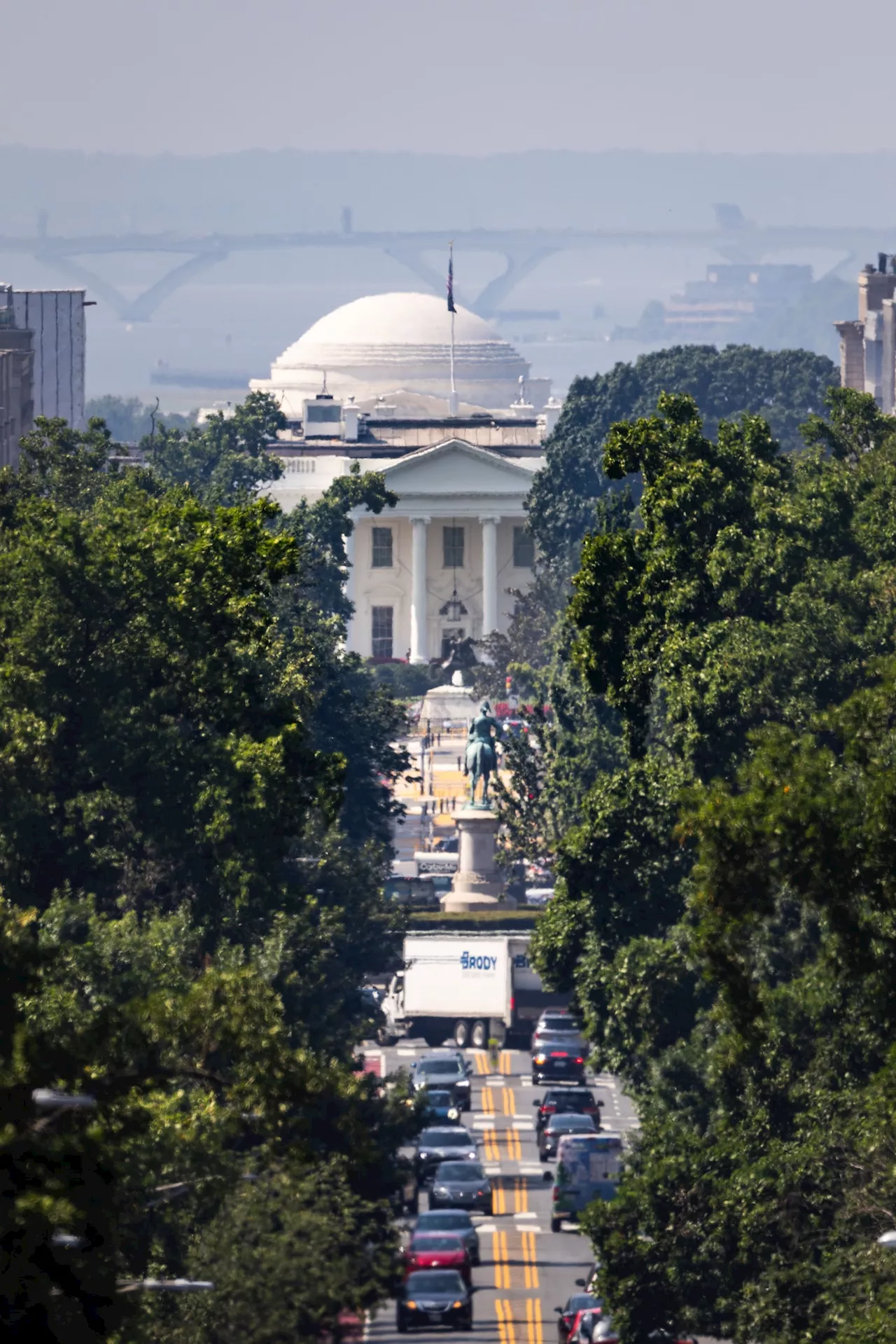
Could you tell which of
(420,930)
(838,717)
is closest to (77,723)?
(838,717)

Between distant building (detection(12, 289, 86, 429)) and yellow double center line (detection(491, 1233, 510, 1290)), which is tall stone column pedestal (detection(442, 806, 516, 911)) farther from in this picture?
distant building (detection(12, 289, 86, 429))

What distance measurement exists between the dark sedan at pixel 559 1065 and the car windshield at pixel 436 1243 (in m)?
24.9

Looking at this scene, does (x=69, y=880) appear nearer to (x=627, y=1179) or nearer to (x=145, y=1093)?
(x=627, y=1179)

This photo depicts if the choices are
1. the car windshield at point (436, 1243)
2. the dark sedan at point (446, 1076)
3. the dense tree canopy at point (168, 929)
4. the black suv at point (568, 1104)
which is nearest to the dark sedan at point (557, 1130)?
the black suv at point (568, 1104)

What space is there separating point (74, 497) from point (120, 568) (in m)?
25.0

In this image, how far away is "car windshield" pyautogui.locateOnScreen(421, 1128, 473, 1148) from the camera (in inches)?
3083

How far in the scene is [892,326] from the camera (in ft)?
637

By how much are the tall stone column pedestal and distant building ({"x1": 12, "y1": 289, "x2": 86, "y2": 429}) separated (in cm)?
5132

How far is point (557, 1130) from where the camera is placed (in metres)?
81.6

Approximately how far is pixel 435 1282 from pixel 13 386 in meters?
78.4

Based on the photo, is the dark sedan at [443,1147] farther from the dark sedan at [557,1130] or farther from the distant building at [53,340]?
the distant building at [53,340]

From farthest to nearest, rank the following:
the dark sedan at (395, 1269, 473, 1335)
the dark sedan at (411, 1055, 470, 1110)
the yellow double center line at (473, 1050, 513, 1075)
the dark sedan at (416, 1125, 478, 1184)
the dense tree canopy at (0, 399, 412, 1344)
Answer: the yellow double center line at (473, 1050, 513, 1075) → the dark sedan at (411, 1055, 470, 1110) → the dark sedan at (416, 1125, 478, 1184) → the dark sedan at (395, 1269, 473, 1335) → the dense tree canopy at (0, 399, 412, 1344)

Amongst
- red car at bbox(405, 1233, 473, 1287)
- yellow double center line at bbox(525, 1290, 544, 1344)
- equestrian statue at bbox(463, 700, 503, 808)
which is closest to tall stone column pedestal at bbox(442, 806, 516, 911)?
equestrian statue at bbox(463, 700, 503, 808)

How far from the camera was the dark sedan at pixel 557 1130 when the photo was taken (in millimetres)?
80938
